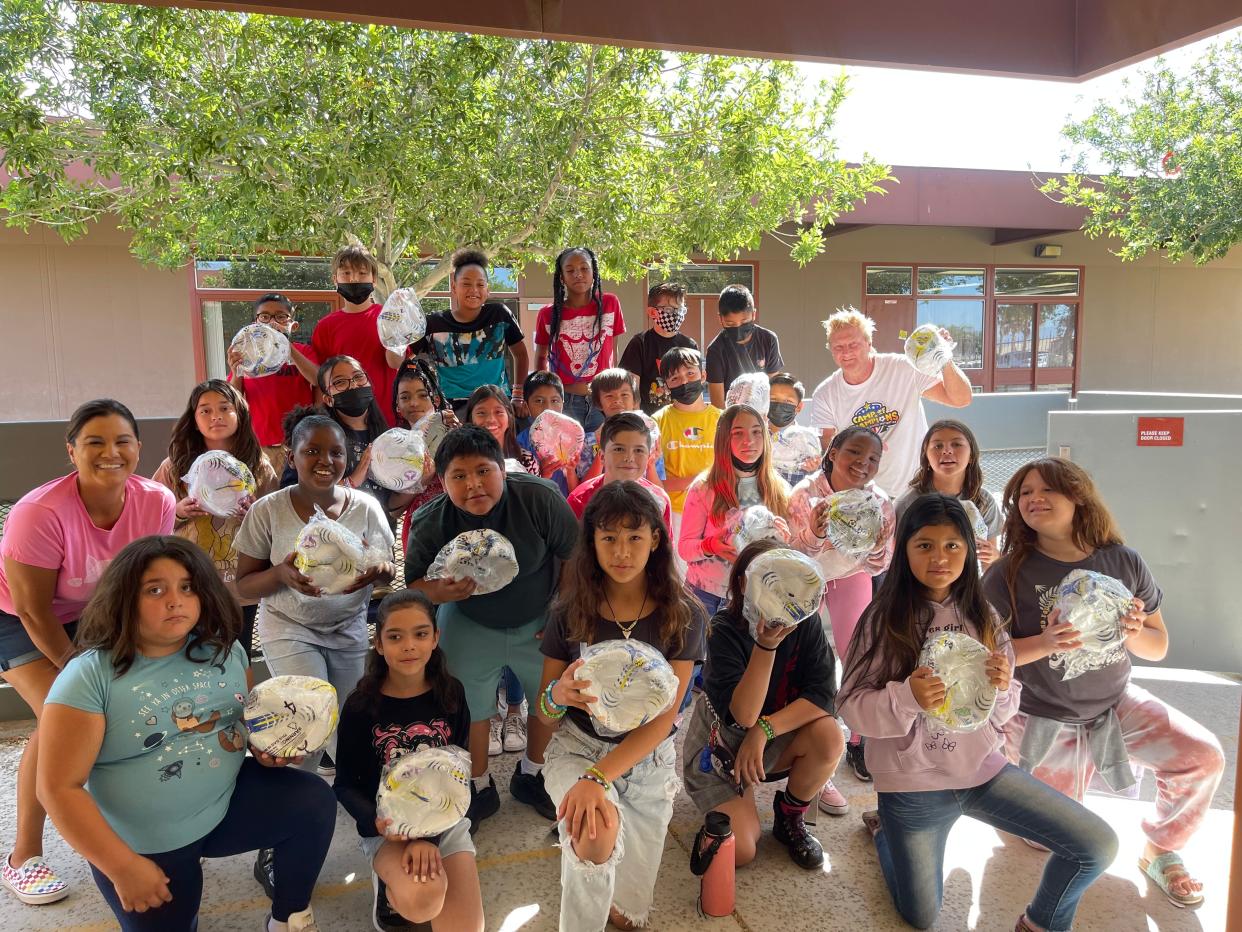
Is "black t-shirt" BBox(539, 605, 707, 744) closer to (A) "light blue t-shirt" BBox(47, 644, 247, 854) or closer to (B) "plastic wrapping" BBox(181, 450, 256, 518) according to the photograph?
(A) "light blue t-shirt" BBox(47, 644, 247, 854)

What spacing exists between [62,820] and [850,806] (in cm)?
251

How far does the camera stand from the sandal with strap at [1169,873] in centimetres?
262

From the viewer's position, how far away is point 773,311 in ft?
49.5

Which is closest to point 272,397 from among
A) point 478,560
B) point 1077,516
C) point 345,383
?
point 345,383

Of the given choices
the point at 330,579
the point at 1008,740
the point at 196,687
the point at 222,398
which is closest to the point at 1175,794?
the point at 1008,740

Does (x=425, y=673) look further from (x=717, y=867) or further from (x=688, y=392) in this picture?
(x=688, y=392)

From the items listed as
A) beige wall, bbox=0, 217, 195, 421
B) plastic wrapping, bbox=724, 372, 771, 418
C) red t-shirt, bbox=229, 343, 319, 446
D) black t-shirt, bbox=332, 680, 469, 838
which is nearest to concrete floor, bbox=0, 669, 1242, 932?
black t-shirt, bbox=332, 680, 469, 838

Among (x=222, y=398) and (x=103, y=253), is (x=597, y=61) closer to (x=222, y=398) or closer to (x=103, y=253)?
(x=222, y=398)

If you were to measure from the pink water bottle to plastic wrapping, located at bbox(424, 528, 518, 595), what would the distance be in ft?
3.44

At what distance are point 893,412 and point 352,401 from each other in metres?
2.54

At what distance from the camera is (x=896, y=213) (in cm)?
1378

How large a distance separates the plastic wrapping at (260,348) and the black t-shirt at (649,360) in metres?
1.89

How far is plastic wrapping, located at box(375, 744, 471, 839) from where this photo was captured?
232 cm

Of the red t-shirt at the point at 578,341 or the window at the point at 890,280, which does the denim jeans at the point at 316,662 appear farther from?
the window at the point at 890,280
